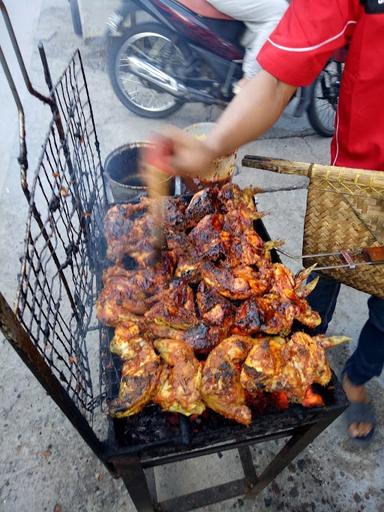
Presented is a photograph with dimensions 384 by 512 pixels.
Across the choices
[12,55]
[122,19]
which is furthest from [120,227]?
[12,55]

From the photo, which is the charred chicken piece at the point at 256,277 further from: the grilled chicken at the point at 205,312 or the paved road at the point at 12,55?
the paved road at the point at 12,55

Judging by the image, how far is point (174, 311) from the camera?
6.15 ft

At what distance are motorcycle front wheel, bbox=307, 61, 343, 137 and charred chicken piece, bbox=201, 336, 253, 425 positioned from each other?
11.5 feet

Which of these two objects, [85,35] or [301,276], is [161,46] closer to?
[85,35]

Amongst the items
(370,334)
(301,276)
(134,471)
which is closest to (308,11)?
(301,276)

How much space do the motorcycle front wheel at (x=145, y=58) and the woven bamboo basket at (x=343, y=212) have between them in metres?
3.40

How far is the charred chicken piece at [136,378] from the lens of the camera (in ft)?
5.27

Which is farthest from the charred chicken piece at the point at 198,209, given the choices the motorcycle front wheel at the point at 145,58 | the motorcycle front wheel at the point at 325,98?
the motorcycle front wheel at the point at 145,58

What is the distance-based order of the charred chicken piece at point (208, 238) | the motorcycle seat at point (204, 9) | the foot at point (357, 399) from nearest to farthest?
the charred chicken piece at point (208, 238), the foot at point (357, 399), the motorcycle seat at point (204, 9)

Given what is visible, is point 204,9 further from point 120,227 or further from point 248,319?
point 248,319

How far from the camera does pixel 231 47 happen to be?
14.6 feet

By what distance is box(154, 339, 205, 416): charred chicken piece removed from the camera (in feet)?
5.39

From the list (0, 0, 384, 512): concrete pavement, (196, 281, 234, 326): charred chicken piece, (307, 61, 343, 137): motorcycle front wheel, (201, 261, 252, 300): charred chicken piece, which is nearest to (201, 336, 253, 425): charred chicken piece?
(196, 281, 234, 326): charred chicken piece

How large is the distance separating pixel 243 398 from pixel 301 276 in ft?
2.28
